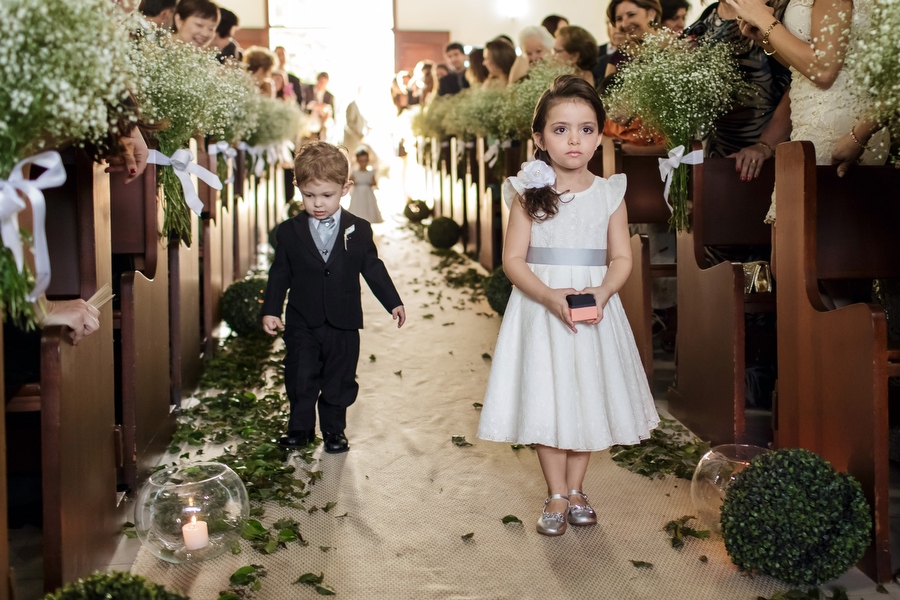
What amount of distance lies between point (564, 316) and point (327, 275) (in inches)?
55.3

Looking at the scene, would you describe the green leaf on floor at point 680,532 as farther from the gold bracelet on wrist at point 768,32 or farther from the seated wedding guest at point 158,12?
the seated wedding guest at point 158,12

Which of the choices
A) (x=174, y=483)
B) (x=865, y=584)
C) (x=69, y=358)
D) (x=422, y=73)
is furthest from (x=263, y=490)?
(x=422, y=73)

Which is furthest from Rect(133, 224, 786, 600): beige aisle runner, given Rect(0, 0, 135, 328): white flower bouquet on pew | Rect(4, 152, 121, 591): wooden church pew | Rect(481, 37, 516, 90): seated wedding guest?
Rect(481, 37, 516, 90): seated wedding guest

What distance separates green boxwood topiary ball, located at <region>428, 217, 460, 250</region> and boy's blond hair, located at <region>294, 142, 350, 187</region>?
6.42 m

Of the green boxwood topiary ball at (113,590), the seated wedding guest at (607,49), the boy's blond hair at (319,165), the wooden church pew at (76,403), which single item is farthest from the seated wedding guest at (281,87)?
the green boxwood topiary ball at (113,590)

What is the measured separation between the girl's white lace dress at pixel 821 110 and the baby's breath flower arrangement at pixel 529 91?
103 inches

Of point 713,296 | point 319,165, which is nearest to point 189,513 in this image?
point 319,165

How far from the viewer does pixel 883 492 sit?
2.94 metres

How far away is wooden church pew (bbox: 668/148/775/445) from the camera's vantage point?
4.11 metres

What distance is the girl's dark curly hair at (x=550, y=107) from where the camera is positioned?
10.5ft

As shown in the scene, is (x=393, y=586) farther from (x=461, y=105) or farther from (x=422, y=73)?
(x=422, y=73)

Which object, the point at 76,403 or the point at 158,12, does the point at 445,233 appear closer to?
the point at 158,12

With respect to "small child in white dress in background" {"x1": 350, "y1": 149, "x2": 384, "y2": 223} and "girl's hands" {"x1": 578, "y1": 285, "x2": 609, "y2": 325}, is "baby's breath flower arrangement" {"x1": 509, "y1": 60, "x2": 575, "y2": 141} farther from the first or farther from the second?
"small child in white dress in background" {"x1": 350, "y1": 149, "x2": 384, "y2": 223}

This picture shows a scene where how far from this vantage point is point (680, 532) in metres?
3.33
